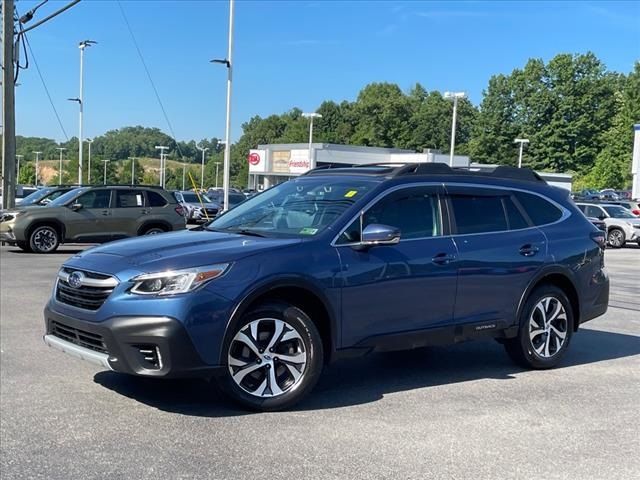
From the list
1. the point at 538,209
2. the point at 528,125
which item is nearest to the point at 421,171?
the point at 538,209

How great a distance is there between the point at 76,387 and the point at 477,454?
3187 millimetres

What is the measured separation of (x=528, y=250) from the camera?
21.2 ft

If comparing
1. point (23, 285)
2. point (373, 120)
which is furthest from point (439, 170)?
point (373, 120)

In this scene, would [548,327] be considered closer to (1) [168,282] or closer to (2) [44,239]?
(1) [168,282]

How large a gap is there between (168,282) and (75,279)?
817 millimetres

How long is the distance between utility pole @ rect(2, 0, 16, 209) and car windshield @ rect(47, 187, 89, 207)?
3502mm

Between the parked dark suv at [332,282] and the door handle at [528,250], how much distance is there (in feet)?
0.07

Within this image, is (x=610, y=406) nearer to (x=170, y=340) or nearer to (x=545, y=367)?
(x=545, y=367)

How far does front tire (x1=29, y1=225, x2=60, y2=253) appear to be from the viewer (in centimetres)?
1725

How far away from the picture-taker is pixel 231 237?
545 centimetres

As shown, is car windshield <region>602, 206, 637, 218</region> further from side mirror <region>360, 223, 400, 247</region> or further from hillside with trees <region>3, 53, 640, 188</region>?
hillside with trees <region>3, 53, 640, 188</region>

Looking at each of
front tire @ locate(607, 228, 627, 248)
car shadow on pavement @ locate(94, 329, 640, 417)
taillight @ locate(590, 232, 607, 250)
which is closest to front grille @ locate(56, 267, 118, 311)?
car shadow on pavement @ locate(94, 329, 640, 417)

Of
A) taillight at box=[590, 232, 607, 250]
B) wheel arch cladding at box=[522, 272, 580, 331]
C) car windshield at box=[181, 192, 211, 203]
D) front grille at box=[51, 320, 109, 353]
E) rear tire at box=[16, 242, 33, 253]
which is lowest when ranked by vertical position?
rear tire at box=[16, 242, 33, 253]

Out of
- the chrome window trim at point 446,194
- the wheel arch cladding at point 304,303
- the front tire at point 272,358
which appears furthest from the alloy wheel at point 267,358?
the chrome window trim at point 446,194
